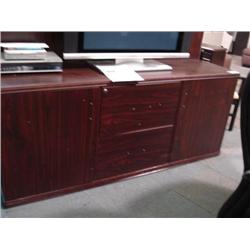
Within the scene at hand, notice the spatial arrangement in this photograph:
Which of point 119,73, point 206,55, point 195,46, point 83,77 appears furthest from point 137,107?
point 206,55

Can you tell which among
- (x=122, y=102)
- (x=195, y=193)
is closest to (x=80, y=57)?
(x=122, y=102)

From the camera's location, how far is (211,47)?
8.32 feet

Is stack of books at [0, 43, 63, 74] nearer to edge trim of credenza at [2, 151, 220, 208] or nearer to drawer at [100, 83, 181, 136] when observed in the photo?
drawer at [100, 83, 181, 136]

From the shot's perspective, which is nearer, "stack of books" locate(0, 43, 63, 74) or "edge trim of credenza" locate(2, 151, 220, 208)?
"stack of books" locate(0, 43, 63, 74)

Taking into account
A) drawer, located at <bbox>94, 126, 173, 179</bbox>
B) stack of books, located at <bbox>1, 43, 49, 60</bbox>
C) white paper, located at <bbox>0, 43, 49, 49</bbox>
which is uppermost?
white paper, located at <bbox>0, 43, 49, 49</bbox>

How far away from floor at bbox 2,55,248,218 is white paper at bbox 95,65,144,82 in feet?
2.32

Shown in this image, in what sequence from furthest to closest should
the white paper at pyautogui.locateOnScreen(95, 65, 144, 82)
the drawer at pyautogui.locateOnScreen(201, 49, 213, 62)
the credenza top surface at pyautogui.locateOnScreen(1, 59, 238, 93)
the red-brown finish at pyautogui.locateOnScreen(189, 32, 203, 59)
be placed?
1. the drawer at pyautogui.locateOnScreen(201, 49, 213, 62)
2. the red-brown finish at pyautogui.locateOnScreen(189, 32, 203, 59)
3. the white paper at pyautogui.locateOnScreen(95, 65, 144, 82)
4. the credenza top surface at pyautogui.locateOnScreen(1, 59, 238, 93)

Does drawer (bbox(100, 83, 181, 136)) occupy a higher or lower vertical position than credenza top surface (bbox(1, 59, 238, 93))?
lower

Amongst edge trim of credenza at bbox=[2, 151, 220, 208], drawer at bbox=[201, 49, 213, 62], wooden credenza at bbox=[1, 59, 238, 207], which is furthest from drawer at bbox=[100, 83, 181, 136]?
drawer at bbox=[201, 49, 213, 62]

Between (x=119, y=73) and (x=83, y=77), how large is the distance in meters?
0.22

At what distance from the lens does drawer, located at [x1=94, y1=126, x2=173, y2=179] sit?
180cm
